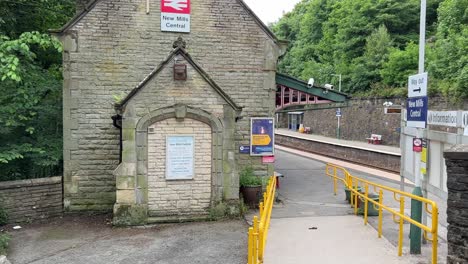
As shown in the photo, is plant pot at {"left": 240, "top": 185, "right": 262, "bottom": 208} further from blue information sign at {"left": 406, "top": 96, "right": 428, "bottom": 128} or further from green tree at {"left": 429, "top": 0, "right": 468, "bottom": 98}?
green tree at {"left": 429, "top": 0, "right": 468, "bottom": 98}

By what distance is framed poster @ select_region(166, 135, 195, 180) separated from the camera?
32.3 feet

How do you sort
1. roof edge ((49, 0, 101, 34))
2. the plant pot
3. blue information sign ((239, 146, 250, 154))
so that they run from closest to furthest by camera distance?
roof edge ((49, 0, 101, 34))
the plant pot
blue information sign ((239, 146, 250, 154))

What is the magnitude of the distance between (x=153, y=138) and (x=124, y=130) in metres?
0.70

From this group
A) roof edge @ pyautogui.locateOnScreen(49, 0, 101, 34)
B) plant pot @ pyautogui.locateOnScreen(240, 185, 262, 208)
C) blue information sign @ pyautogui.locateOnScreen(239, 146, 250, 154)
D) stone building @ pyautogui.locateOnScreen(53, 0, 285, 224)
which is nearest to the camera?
stone building @ pyautogui.locateOnScreen(53, 0, 285, 224)

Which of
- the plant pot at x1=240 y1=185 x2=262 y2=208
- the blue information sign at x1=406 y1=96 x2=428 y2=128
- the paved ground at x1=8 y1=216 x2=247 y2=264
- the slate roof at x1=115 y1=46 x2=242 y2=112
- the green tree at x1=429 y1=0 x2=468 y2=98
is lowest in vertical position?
the paved ground at x1=8 y1=216 x2=247 y2=264

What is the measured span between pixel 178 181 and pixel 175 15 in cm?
478

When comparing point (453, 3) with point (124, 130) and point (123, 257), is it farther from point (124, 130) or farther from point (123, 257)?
point (123, 257)

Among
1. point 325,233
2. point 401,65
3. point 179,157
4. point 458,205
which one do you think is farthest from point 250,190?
point 401,65

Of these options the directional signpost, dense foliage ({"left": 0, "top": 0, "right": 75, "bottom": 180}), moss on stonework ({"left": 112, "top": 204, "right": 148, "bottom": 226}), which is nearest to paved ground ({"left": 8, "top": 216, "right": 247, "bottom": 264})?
moss on stonework ({"left": 112, "top": 204, "right": 148, "bottom": 226})

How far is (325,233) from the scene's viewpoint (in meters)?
8.38

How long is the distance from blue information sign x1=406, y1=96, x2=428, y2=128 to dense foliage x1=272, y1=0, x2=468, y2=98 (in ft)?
58.9

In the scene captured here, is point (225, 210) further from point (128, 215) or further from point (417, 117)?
point (417, 117)

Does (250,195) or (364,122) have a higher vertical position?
(364,122)

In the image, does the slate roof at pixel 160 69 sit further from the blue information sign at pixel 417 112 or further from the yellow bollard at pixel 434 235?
the yellow bollard at pixel 434 235
